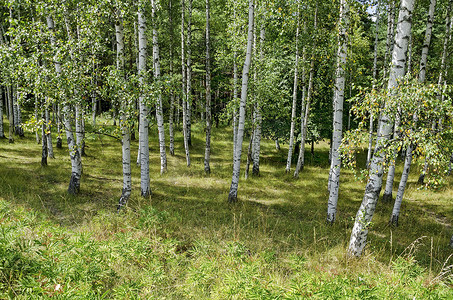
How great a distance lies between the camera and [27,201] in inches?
329

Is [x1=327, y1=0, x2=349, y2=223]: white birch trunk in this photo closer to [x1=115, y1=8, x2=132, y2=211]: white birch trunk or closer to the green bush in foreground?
the green bush in foreground

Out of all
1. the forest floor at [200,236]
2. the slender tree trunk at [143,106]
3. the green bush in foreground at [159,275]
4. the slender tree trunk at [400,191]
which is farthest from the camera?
the slender tree trunk at [400,191]

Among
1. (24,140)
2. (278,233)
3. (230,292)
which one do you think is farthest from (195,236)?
(24,140)

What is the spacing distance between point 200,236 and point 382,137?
4.63 m

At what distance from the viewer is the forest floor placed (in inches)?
151

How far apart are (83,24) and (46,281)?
675cm

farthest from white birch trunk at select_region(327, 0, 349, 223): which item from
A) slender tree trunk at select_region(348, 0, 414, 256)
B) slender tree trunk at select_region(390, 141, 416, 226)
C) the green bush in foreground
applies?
the green bush in foreground

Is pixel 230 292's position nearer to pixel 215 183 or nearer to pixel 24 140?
pixel 215 183

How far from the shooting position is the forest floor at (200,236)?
384 centimetres

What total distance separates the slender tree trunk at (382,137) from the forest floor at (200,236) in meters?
0.48

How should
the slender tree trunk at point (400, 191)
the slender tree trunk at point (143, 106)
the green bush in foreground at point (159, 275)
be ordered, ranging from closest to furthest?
the green bush in foreground at point (159, 275), the slender tree trunk at point (143, 106), the slender tree trunk at point (400, 191)

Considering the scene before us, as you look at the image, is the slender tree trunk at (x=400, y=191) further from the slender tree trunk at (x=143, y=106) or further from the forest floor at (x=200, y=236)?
the slender tree trunk at (x=143, y=106)

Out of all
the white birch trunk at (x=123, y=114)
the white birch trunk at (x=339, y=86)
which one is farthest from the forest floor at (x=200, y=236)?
the white birch trunk at (x=339, y=86)

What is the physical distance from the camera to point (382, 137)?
215 inches
